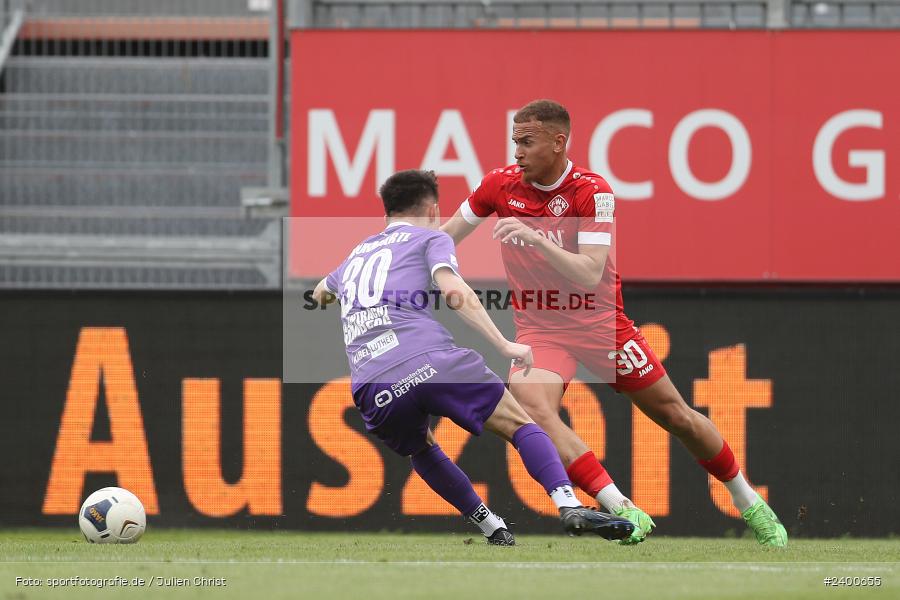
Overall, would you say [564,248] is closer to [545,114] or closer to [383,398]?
[545,114]

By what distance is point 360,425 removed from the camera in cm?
945

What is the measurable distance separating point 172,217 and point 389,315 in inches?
297

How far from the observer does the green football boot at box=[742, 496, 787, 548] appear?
24.0 ft

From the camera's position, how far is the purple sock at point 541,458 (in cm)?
628

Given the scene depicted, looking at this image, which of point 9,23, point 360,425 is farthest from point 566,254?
point 9,23

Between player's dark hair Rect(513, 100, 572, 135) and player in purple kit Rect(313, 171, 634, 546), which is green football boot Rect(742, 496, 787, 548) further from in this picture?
player's dark hair Rect(513, 100, 572, 135)

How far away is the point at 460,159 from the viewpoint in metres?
10.9

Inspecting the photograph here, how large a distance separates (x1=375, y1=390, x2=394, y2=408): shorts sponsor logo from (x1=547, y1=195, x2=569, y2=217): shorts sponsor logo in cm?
129

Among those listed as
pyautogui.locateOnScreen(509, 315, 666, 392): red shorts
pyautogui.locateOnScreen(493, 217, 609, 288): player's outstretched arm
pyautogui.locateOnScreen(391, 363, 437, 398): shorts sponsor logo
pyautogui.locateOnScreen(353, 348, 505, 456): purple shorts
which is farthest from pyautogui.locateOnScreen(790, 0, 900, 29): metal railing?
pyautogui.locateOnScreen(391, 363, 437, 398): shorts sponsor logo

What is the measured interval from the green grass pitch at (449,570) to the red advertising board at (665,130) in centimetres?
363

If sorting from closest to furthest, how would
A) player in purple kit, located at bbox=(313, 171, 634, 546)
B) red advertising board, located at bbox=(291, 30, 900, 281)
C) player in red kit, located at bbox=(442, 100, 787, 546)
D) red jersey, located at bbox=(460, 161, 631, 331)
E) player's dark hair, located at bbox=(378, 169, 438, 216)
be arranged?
player in purple kit, located at bbox=(313, 171, 634, 546)
player's dark hair, located at bbox=(378, 169, 438, 216)
player in red kit, located at bbox=(442, 100, 787, 546)
red jersey, located at bbox=(460, 161, 631, 331)
red advertising board, located at bbox=(291, 30, 900, 281)

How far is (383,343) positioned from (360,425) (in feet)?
10.4

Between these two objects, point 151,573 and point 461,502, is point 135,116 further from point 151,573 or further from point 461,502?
point 151,573

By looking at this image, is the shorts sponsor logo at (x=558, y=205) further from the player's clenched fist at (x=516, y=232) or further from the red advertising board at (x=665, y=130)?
the red advertising board at (x=665, y=130)
